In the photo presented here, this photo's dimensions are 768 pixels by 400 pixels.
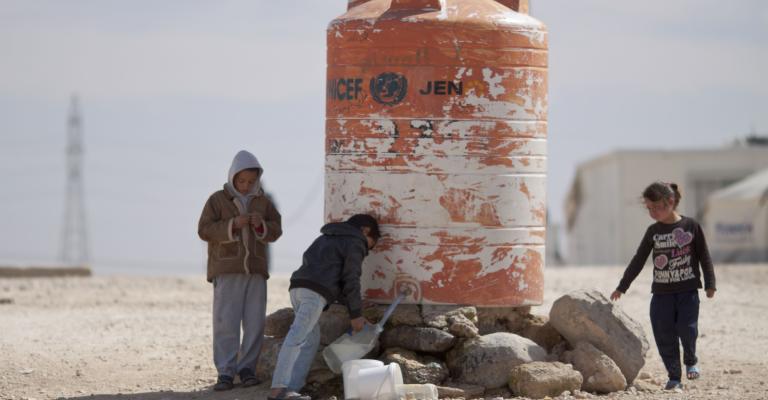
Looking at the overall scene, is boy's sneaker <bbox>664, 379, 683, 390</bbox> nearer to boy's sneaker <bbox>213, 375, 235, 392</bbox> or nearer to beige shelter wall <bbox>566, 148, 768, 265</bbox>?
boy's sneaker <bbox>213, 375, 235, 392</bbox>

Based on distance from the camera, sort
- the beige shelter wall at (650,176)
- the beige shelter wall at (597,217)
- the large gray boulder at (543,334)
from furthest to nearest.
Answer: the beige shelter wall at (597,217)
the beige shelter wall at (650,176)
the large gray boulder at (543,334)

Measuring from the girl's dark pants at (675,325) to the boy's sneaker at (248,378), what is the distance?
2.84 metres

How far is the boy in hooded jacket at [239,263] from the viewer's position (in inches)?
388

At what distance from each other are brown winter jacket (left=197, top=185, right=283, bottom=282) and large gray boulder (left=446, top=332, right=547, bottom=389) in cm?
150

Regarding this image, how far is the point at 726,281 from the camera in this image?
1877 centimetres

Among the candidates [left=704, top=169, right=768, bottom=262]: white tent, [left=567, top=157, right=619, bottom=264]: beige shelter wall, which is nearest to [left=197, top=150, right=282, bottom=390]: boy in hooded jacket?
[left=704, top=169, right=768, bottom=262]: white tent

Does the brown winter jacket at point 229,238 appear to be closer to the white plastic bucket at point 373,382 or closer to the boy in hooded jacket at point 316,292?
the boy in hooded jacket at point 316,292

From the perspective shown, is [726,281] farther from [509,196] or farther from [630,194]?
[630,194]

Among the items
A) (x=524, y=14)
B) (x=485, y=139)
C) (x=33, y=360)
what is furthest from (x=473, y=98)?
(x=33, y=360)

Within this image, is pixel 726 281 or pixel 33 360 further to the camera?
pixel 726 281

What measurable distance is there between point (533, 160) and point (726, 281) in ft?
30.8

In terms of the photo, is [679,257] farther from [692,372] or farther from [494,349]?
[494,349]

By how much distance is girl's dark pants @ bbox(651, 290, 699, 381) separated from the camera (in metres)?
9.91

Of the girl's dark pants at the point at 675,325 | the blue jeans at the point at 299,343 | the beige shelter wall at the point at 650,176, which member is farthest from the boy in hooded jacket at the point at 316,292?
the beige shelter wall at the point at 650,176
